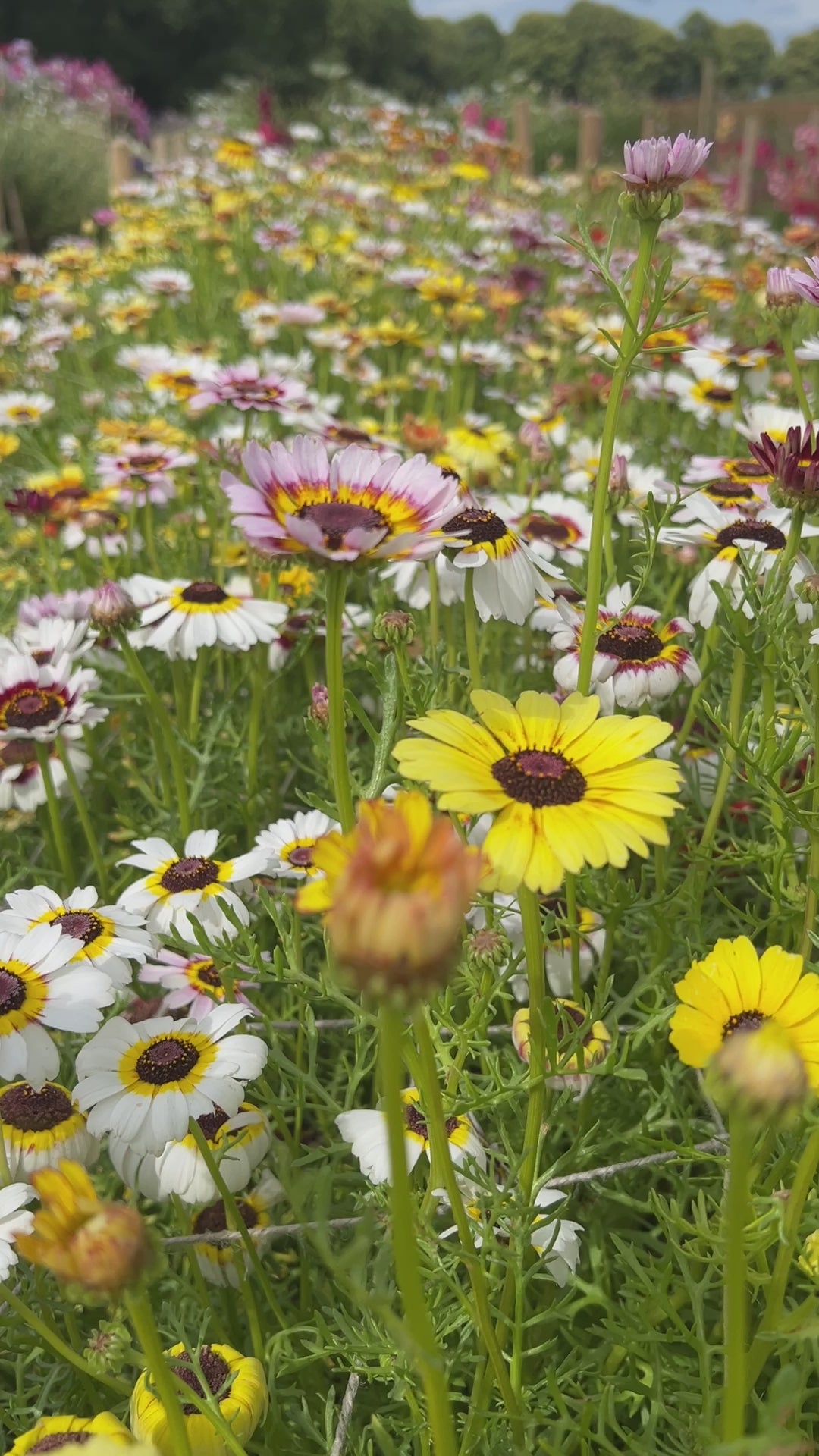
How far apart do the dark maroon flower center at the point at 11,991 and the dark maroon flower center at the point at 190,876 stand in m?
0.24

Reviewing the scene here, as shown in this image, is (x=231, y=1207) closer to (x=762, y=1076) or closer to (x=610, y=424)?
(x=762, y=1076)

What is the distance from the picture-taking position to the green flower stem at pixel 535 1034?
0.66 metres

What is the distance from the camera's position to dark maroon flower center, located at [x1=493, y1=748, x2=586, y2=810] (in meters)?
0.60

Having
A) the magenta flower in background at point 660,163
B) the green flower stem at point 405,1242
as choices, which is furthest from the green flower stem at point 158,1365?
the magenta flower in background at point 660,163

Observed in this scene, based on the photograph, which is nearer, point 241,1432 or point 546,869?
point 546,869

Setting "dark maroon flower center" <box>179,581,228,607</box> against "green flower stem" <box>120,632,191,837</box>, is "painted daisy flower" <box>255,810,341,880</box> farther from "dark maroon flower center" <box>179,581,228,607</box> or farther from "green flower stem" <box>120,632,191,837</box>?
"dark maroon flower center" <box>179,581,228,607</box>

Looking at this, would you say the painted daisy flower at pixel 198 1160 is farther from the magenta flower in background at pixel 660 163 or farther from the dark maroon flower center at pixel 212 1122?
the magenta flower in background at pixel 660 163

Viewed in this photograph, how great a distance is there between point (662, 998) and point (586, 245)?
26.0 inches

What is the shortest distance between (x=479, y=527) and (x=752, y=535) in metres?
0.37

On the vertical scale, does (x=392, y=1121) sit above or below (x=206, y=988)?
above

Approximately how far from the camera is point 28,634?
4.60ft

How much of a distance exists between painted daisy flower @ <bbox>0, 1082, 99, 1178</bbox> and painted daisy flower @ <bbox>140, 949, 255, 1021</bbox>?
145 mm

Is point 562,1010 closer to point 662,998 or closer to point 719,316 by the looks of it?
point 662,998

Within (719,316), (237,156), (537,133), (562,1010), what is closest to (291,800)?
(562,1010)
